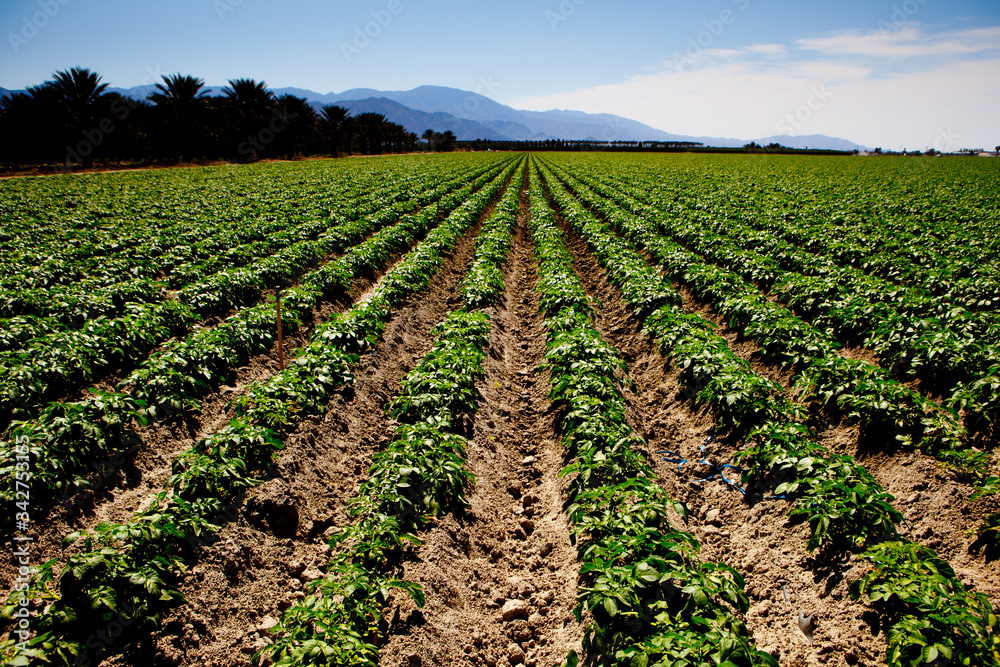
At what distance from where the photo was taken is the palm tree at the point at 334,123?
81.7m

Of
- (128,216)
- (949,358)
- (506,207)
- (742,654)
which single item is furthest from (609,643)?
(128,216)

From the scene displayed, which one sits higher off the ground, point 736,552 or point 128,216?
point 128,216

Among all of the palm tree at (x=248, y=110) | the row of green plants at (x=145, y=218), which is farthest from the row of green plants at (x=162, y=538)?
the palm tree at (x=248, y=110)

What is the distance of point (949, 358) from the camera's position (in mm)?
6316

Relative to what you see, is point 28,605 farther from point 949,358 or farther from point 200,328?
point 949,358

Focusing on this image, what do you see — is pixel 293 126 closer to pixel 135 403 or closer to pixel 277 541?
pixel 135 403

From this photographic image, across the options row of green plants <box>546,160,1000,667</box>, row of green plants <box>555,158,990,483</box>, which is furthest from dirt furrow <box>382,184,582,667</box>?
row of green plants <box>555,158,990,483</box>

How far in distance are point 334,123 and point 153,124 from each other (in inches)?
1254

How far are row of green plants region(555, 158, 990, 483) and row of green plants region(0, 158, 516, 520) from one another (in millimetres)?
8531

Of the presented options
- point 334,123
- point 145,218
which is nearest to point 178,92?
point 334,123

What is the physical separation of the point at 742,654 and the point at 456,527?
2.81 meters

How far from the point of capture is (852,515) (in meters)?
4.07

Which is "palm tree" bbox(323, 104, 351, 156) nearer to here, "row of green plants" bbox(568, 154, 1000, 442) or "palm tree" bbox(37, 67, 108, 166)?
"palm tree" bbox(37, 67, 108, 166)

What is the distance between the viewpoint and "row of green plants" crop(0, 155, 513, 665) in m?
3.36
